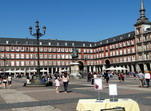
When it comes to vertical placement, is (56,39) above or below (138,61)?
above

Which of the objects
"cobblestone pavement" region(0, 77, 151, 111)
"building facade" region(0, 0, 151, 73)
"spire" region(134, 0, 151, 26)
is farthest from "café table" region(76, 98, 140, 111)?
"spire" region(134, 0, 151, 26)

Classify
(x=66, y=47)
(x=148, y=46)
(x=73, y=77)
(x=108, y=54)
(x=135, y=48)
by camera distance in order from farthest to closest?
1. (x=66, y=47)
2. (x=108, y=54)
3. (x=135, y=48)
4. (x=148, y=46)
5. (x=73, y=77)

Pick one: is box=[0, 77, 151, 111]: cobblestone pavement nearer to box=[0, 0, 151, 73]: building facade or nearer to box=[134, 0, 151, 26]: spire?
box=[0, 0, 151, 73]: building facade

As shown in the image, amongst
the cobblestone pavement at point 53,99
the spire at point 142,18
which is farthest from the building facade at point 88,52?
the cobblestone pavement at point 53,99

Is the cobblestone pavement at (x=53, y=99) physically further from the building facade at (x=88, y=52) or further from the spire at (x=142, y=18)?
the spire at (x=142, y=18)

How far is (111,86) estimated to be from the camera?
708cm

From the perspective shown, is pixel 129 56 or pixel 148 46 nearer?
Result: pixel 148 46

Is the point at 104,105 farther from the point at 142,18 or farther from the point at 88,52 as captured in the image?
the point at 88,52

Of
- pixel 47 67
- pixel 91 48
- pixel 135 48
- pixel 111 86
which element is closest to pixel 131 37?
pixel 135 48

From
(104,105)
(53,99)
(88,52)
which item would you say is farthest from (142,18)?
(104,105)

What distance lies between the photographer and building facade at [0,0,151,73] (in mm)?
65750

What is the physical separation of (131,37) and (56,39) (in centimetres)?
3671

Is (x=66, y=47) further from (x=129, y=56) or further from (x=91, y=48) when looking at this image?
(x=129, y=56)

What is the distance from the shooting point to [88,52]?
9894 centimetres
